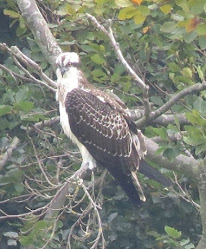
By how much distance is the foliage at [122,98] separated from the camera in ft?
17.1

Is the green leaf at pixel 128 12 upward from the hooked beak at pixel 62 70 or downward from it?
upward

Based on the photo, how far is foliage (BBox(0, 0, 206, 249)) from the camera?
5.20 m

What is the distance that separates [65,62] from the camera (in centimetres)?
595

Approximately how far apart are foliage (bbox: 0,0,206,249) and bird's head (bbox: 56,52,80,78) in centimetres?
15

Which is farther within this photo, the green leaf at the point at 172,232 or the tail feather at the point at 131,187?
the tail feather at the point at 131,187

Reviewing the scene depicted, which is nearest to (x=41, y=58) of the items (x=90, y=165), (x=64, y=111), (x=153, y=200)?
(x=64, y=111)

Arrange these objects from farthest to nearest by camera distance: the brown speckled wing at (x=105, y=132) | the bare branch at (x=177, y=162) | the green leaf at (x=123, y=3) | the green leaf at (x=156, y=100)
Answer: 1. the green leaf at (x=156, y=100)
2. the brown speckled wing at (x=105, y=132)
3. the bare branch at (x=177, y=162)
4. the green leaf at (x=123, y=3)

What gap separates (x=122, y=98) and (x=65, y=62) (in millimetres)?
553

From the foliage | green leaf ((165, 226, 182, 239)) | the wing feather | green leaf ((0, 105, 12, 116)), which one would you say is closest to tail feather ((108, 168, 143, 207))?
the wing feather

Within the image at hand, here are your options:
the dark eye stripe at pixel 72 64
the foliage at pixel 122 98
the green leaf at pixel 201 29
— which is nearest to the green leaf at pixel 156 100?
the foliage at pixel 122 98

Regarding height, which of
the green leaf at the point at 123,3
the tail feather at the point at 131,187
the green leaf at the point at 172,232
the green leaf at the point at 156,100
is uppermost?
the green leaf at the point at 123,3

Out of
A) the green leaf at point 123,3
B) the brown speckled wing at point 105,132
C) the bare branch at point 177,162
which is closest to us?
the green leaf at point 123,3

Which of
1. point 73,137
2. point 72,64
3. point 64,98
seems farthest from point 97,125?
point 72,64

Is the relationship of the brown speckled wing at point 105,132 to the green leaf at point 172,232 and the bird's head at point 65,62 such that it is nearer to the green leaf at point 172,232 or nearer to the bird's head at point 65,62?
the bird's head at point 65,62
